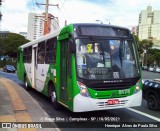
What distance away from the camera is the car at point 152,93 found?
35.7 ft

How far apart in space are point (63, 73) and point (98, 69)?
145 cm

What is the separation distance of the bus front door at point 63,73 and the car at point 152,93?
3.37 metres

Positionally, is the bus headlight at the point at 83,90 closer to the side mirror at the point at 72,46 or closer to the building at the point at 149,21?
the side mirror at the point at 72,46

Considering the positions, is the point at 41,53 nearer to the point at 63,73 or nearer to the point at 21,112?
the point at 63,73

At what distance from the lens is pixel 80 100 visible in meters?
8.50

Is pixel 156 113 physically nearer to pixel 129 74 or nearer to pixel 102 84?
pixel 129 74

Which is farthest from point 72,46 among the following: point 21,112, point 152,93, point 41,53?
point 41,53

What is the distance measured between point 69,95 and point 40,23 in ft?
167

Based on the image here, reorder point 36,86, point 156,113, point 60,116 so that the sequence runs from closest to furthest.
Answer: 1. point 60,116
2. point 156,113
3. point 36,86

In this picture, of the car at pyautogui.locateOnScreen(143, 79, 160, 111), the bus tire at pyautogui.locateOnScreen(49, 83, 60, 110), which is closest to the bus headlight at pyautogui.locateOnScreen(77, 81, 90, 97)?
the bus tire at pyautogui.locateOnScreen(49, 83, 60, 110)

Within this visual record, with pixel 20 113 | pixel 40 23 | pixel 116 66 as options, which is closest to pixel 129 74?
pixel 116 66

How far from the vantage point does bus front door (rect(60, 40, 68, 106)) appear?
→ 951 centimetres

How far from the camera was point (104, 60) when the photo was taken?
29.4 ft

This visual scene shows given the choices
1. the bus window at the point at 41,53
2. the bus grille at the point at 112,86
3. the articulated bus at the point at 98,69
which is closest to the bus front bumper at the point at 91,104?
the articulated bus at the point at 98,69
